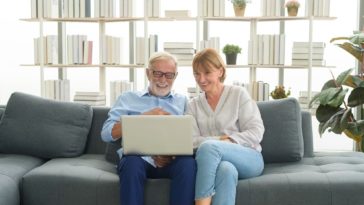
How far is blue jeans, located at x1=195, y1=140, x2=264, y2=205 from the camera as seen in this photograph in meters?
2.51

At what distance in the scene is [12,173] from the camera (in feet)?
9.28

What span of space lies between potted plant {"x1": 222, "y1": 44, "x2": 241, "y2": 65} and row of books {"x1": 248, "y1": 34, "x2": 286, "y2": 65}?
0.13m

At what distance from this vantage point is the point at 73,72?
5.91 m

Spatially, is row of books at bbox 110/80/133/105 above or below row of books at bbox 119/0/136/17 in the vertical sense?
below

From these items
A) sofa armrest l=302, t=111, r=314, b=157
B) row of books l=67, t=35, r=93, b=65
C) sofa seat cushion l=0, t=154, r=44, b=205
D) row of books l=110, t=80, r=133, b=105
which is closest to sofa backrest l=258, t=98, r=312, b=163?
sofa armrest l=302, t=111, r=314, b=157

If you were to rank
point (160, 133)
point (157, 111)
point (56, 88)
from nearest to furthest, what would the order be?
point (160, 133) < point (157, 111) < point (56, 88)

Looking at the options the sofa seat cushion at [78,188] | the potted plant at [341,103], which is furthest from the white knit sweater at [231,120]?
the potted plant at [341,103]

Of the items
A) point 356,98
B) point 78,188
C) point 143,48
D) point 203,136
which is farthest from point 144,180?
point 143,48

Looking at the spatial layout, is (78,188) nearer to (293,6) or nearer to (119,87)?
(119,87)

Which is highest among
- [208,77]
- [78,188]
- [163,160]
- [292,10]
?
[292,10]

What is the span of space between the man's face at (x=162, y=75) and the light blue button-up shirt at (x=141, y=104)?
0.18 feet

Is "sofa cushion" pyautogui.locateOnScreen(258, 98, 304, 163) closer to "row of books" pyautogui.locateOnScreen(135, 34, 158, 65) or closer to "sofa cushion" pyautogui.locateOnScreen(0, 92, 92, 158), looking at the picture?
"sofa cushion" pyautogui.locateOnScreen(0, 92, 92, 158)

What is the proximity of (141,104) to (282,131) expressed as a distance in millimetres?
863

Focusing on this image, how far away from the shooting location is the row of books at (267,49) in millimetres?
5031
